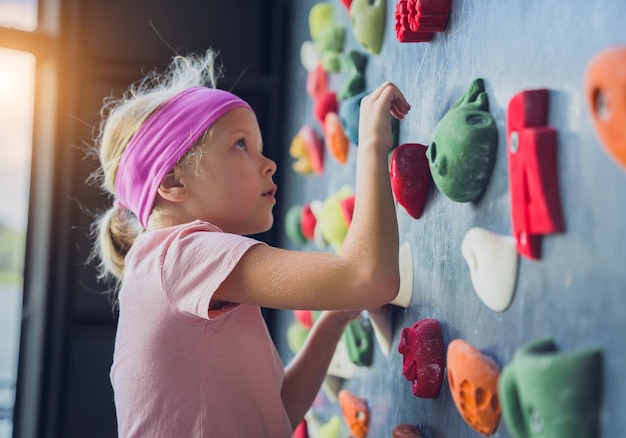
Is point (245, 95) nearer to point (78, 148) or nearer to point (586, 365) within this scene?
point (78, 148)

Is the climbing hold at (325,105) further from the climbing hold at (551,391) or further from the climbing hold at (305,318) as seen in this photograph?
the climbing hold at (551,391)

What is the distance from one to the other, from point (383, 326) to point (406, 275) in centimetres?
11

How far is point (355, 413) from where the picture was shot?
3.88ft

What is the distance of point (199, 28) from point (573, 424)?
4.39ft

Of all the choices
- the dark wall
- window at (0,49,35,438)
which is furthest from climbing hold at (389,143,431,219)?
window at (0,49,35,438)

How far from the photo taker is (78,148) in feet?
5.21

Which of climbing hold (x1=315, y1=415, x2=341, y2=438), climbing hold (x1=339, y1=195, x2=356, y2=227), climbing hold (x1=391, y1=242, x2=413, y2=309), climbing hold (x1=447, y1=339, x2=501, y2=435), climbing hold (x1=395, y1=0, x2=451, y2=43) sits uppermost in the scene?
climbing hold (x1=395, y1=0, x2=451, y2=43)

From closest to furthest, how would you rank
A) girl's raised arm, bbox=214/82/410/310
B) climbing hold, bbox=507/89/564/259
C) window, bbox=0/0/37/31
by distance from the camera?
climbing hold, bbox=507/89/564/259 → girl's raised arm, bbox=214/82/410/310 → window, bbox=0/0/37/31

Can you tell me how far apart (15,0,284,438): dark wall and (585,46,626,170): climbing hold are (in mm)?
1230

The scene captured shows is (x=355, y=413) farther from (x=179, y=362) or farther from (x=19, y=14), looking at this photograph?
(x=19, y=14)

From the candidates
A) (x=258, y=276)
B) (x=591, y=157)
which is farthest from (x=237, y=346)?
(x=591, y=157)

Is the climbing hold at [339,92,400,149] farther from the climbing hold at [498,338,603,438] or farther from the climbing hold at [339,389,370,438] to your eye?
the climbing hold at [498,338,603,438]

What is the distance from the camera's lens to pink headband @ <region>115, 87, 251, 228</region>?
3.36 ft

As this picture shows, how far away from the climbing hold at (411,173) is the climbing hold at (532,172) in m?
0.21
